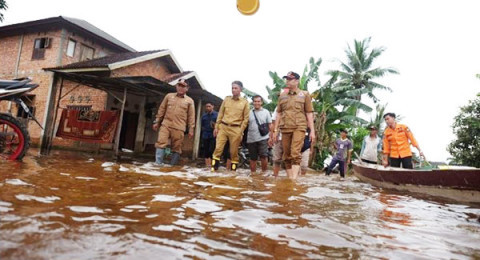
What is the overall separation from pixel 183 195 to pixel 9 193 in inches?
39.2

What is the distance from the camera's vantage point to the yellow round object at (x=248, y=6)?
4.77 m

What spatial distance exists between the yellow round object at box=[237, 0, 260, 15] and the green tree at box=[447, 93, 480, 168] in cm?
1746

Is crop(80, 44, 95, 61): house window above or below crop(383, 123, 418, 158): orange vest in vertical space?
above

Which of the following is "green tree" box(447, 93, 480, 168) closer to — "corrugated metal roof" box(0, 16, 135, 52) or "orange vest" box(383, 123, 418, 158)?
"orange vest" box(383, 123, 418, 158)

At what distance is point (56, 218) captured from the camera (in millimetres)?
1273

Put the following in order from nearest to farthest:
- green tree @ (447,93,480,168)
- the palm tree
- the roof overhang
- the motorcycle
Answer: the motorcycle
the roof overhang
green tree @ (447,93,480,168)
the palm tree

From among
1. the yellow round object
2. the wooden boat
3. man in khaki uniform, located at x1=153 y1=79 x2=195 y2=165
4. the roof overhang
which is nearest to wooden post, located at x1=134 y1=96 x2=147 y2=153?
the roof overhang

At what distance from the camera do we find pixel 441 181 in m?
3.85

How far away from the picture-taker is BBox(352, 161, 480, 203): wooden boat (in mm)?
3453

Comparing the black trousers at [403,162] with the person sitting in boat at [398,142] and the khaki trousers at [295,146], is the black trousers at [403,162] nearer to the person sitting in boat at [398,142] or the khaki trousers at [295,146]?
the person sitting in boat at [398,142]

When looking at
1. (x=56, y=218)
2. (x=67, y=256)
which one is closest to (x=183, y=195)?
(x=56, y=218)

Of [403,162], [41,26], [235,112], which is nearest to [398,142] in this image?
[403,162]

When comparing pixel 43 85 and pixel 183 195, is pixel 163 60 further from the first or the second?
pixel 183 195

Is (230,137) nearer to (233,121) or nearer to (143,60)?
(233,121)
